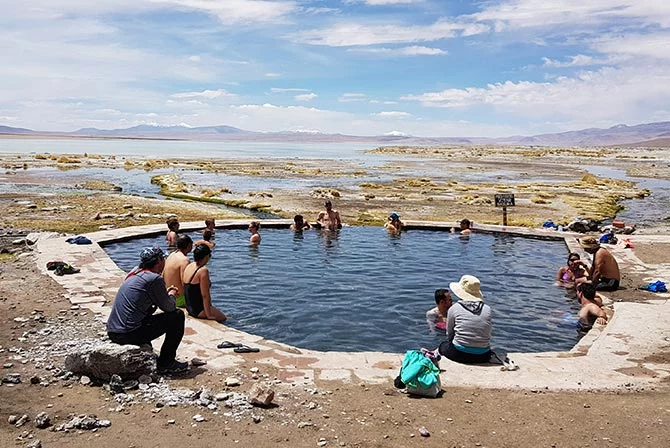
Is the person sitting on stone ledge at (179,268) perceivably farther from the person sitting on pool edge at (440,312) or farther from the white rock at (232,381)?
the person sitting on pool edge at (440,312)

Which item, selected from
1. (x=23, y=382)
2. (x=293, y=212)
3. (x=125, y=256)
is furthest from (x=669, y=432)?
(x=293, y=212)

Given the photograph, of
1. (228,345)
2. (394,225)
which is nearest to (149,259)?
(228,345)

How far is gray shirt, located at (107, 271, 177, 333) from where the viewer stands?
779cm

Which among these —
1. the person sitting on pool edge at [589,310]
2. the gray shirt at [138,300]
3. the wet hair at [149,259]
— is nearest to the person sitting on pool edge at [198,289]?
the wet hair at [149,259]

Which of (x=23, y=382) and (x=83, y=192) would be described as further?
(x=83, y=192)

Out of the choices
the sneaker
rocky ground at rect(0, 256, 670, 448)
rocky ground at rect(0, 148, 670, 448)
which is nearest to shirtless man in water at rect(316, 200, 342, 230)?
rocky ground at rect(0, 148, 670, 448)

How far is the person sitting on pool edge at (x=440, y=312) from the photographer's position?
1127cm

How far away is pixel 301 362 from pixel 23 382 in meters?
3.59

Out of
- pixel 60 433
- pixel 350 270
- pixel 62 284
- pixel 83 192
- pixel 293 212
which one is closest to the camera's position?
pixel 60 433

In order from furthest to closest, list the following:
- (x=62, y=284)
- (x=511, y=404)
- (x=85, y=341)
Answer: (x=62, y=284), (x=85, y=341), (x=511, y=404)

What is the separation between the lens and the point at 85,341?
29.3 feet

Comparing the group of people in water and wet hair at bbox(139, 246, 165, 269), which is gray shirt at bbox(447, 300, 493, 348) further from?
wet hair at bbox(139, 246, 165, 269)

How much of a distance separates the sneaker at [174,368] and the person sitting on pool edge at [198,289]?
8.18 feet

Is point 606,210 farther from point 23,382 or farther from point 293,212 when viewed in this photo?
point 23,382
